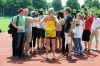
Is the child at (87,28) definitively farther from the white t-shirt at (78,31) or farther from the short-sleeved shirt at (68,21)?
the short-sleeved shirt at (68,21)

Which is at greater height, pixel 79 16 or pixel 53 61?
pixel 79 16

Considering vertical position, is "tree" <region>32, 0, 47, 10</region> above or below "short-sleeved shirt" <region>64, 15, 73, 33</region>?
below

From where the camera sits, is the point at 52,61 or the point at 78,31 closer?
the point at 52,61

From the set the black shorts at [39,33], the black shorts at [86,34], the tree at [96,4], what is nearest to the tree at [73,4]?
the tree at [96,4]

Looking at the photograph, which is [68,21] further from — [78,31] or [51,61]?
[51,61]

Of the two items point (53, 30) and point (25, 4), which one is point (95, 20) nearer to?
point (53, 30)

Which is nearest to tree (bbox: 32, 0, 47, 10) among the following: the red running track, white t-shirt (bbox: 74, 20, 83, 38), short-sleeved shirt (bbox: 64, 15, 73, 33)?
white t-shirt (bbox: 74, 20, 83, 38)

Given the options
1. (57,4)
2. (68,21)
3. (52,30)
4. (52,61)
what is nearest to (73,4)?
(57,4)

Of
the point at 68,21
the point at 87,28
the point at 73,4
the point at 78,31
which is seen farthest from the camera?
the point at 73,4

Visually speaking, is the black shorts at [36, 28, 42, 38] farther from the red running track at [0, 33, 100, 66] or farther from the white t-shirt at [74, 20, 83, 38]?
the white t-shirt at [74, 20, 83, 38]

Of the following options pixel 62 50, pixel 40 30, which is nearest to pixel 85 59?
pixel 62 50

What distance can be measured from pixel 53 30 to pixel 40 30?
1999 millimetres

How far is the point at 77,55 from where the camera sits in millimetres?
13844

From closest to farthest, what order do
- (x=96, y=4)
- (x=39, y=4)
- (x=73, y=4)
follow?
(x=96, y=4) < (x=73, y=4) < (x=39, y=4)
